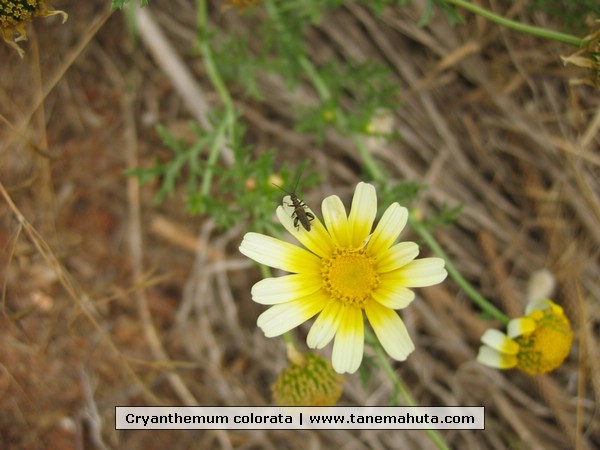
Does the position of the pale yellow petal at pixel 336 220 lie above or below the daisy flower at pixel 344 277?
above

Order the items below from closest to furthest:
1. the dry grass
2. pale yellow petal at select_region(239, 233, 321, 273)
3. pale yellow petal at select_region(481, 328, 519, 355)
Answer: pale yellow petal at select_region(239, 233, 321, 273) < pale yellow petal at select_region(481, 328, 519, 355) < the dry grass

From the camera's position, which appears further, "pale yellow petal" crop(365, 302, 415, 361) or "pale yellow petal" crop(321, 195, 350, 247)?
"pale yellow petal" crop(321, 195, 350, 247)

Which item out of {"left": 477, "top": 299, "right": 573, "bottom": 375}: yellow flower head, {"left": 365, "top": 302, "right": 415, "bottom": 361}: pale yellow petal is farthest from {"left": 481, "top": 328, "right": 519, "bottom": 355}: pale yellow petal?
{"left": 365, "top": 302, "right": 415, "bottom": 361}: pale yellow petal

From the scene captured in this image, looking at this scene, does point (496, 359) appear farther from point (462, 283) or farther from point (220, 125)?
point (220, 125)
